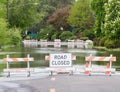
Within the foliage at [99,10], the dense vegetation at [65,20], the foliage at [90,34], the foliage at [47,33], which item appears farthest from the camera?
the foliage at [47,33]

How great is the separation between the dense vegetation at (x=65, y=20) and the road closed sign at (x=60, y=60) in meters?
28.1

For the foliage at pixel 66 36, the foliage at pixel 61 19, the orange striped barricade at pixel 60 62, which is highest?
the foliage at pixel 61 19

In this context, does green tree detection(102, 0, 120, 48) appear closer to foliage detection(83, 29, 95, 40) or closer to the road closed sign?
the road closed sign

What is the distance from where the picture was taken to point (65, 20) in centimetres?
11869

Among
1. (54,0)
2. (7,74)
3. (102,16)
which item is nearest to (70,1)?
(54,0)

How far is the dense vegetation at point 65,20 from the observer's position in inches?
2452

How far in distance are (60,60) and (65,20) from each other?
9380cm

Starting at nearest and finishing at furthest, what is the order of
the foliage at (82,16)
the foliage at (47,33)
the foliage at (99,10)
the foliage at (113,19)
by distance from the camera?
the foliage at (113,19) → the foliage at (99,10) → the foliage at (82,16) → the foliage at (47,33)

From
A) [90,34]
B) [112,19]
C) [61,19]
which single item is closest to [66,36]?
[61,19]

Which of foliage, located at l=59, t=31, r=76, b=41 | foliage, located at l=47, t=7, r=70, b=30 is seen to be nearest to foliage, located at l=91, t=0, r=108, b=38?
foliage, located at l=59, t=31, r=76, b=41

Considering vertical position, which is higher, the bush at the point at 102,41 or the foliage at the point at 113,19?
the foliage at the point at 113,19

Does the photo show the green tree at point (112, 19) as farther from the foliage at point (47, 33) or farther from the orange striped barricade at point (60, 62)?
the foliage at point (47, 33)

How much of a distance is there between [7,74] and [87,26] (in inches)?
3230

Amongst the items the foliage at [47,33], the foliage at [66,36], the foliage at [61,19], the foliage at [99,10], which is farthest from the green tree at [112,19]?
the foliage at [47,33]
